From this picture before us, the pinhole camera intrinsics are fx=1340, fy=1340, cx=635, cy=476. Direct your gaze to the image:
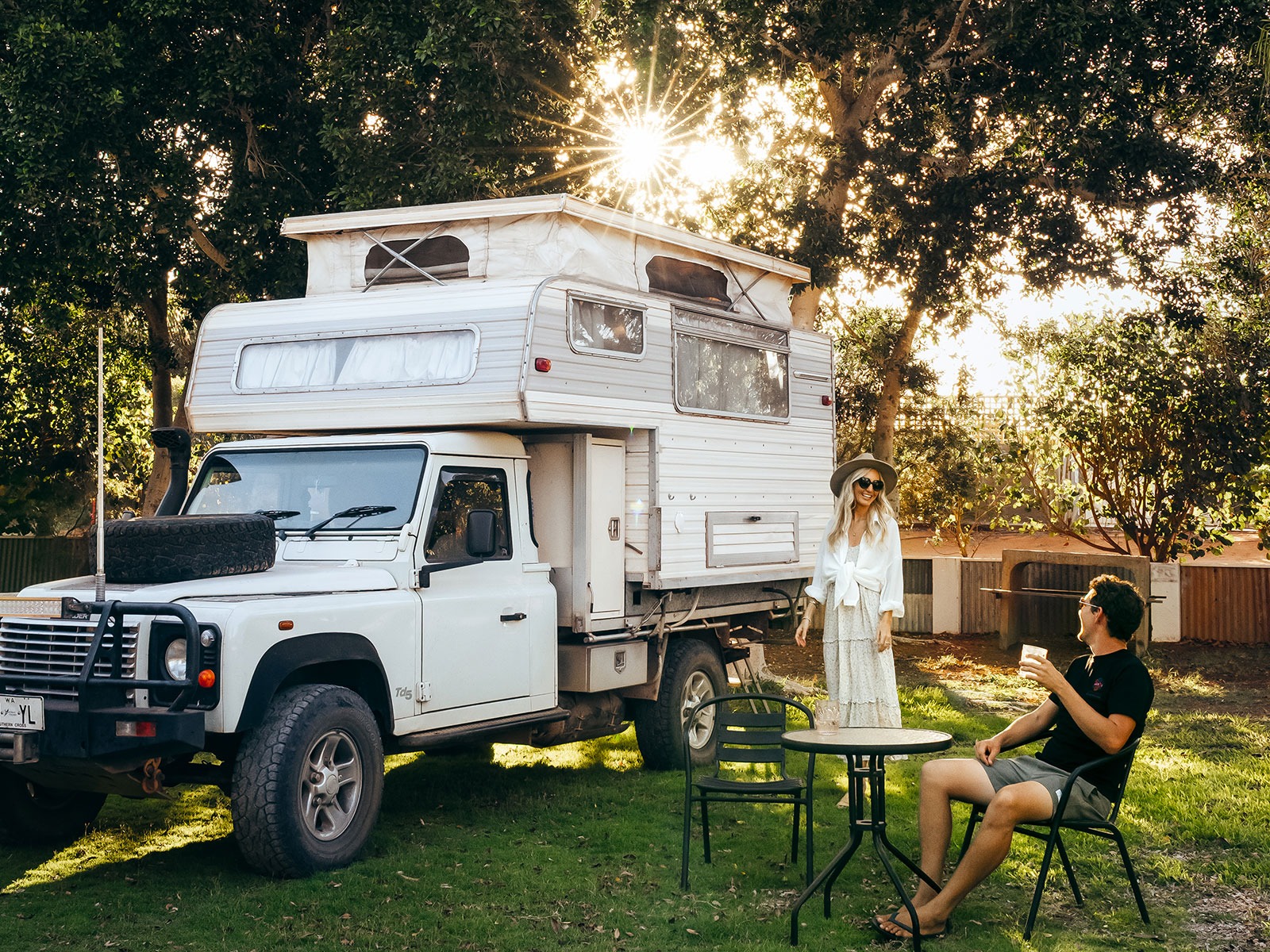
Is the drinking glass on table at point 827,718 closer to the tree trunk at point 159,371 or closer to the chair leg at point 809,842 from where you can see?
the chair leg at point 809,842

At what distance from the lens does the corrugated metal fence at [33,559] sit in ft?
66.6

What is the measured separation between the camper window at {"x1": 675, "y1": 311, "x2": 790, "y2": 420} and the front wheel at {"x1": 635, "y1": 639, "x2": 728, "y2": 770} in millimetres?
1740

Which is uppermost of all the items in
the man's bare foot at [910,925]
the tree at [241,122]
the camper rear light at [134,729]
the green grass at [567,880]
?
the tree at [241,122]

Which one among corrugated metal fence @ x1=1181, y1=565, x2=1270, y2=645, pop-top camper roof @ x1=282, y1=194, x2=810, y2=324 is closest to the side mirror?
pop-top camper roof @ x1=282, y1=194, x2=810, y2=324

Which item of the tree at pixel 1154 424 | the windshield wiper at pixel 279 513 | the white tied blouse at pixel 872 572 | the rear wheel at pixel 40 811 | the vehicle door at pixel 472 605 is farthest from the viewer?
the tree at pixel 1154 424

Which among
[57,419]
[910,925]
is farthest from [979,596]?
[57,419]

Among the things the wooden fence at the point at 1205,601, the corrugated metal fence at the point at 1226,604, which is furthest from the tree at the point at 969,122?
the corrugated metal fence at the point at 1226,604

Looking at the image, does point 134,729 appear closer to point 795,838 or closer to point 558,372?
point 558,372

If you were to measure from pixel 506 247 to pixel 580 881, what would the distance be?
12.8ft

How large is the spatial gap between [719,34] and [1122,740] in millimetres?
10651

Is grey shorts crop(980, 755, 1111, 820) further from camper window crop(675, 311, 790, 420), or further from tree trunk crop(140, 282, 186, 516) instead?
tree trunk crop(140, 282, 186, 516)

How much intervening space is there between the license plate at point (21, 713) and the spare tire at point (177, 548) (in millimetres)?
744

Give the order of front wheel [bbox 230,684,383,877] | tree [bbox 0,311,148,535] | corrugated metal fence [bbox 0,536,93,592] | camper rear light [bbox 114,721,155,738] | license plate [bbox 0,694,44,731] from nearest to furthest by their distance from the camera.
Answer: camper rear light [bbox 114,721,155,738]
license plate [bbox 0,694,44,731]
front wheel [bbox 230,684,383,877]
tree [bbox 0,311,148,535]
corrugated metal fence [bbox 0,536,93,592]

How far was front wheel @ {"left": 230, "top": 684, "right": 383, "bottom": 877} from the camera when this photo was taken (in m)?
6.15
